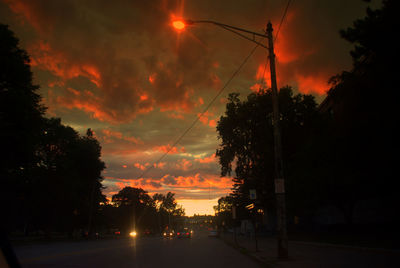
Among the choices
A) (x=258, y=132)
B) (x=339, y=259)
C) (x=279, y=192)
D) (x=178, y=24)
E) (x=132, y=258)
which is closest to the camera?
(x=178, y=24)

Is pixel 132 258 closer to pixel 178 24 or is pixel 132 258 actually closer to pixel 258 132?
pixel 178 24

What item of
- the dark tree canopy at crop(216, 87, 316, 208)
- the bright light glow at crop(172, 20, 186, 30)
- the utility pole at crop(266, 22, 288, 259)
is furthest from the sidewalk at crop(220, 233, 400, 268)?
the dark tree canopy at crop(216, 87, 316, 208)

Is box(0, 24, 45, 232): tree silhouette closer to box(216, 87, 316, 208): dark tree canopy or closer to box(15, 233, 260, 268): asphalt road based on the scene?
box(15, 233, 260, 268): asphalt road

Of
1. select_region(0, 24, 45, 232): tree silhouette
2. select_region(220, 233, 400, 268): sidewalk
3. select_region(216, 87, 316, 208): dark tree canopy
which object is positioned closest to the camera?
select_region(220, 233, 400, 268): sidewalk

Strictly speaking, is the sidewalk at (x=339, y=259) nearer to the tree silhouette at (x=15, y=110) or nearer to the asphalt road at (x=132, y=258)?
the asphalt road at (x=132, y=258)

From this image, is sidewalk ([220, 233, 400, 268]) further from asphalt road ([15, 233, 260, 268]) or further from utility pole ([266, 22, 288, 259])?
asphalt road ([15, 233, 260, 268])

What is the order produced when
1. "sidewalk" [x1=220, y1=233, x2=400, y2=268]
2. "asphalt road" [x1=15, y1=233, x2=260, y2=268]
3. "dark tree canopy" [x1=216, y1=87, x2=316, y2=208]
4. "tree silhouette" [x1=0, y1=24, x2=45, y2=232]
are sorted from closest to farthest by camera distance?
1. "sidewalk" [x1=220, y1=233, x2=400, y2=268]
2. "asphalt road" [x1=15, y1=233, x2=260, y2=268]
3. "tree silhouette" [x1=0, y1=24, x2=45, y2=232]
4. "dark tree canopy" [x1=216, y1=87, x2=316, y2=208]

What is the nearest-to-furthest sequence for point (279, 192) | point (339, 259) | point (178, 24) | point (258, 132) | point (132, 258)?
point (178, 24) < point (339, 259) < point (279, 192) < point (132, 258) < point (258, 132)

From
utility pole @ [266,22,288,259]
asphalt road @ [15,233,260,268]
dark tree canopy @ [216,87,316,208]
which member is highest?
dark tree canopy @ [216,87,316,208]

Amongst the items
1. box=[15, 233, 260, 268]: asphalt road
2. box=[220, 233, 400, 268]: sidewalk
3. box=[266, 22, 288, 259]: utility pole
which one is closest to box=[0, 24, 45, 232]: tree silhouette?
box=[15, 233, 260, 268]: asphalt road

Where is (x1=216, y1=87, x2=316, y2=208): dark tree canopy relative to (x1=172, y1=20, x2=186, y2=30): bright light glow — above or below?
above

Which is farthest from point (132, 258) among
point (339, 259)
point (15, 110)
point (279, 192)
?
point (15, 110)

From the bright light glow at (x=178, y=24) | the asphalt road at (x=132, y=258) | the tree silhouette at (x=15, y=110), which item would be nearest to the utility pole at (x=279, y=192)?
the asphalt road at (x=132, y=258)

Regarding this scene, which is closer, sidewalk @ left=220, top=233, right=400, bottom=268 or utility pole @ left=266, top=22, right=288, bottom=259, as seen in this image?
sidewalk @ left=220, top=233, right=400, bottom=268
